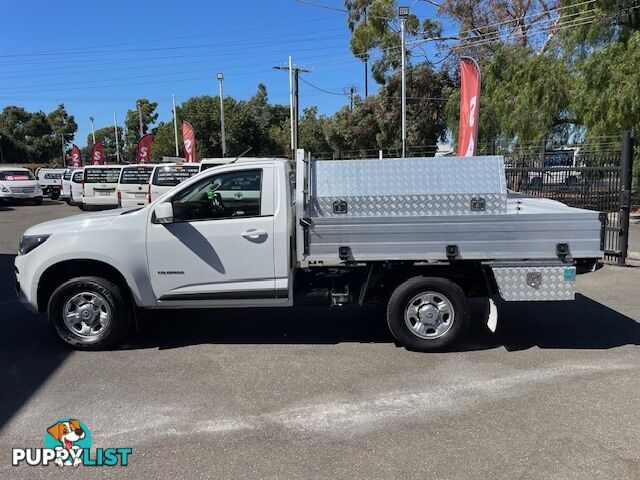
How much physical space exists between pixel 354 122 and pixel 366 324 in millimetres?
37578

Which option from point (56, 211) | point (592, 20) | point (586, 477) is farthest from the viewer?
point (56, 211)

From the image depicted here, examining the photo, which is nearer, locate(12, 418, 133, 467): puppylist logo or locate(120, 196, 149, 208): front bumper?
locate(12, 418, 133, 467): puppylist logo

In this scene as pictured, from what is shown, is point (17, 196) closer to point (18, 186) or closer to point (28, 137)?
point (18, 186)

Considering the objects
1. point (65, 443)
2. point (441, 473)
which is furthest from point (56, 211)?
point (441, 473)

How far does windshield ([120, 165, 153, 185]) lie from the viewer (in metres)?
20.6

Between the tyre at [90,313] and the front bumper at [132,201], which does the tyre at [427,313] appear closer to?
the tyre at [90,313]

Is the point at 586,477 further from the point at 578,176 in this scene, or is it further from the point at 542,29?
the point at 542,29

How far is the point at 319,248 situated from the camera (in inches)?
224

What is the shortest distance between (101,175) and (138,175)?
2.65 metres

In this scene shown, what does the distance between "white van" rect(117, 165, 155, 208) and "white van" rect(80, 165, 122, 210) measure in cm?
151

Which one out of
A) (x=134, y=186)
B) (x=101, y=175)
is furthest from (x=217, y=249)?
(x=101, y=175)

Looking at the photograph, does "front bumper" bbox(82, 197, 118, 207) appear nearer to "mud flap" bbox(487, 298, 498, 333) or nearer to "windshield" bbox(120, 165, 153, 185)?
"windshield" bbox(120, 165, 153, 185)

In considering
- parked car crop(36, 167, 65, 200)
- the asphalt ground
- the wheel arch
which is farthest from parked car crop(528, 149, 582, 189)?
parked car crop(36, 167, 65, 200)

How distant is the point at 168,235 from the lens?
575cm
